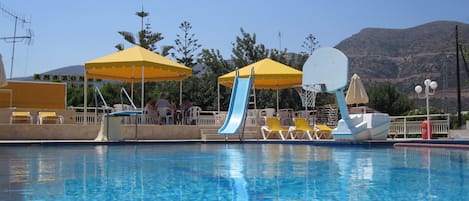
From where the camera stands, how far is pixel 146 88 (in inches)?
1394

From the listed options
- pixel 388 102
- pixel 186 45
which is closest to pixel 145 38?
pixel 186 45

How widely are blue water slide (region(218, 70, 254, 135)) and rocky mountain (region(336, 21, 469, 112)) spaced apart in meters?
30.0

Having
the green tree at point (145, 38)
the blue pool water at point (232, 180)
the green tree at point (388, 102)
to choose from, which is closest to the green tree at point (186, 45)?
the green tree at point (145, 38)

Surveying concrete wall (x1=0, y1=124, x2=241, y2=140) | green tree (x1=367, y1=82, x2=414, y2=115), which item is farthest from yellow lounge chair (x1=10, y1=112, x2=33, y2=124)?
green tree (x1=367, y1=82, x2=414, y2=115)

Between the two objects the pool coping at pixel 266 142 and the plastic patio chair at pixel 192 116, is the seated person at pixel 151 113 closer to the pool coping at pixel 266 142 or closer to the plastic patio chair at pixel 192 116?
the plastic patio chair at pixel 192 116

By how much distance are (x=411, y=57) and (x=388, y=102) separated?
4013 centimetres

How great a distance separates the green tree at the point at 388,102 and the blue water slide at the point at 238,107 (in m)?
18.2

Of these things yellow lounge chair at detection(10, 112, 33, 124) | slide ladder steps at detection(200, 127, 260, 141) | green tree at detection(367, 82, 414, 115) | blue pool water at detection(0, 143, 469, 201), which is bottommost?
blue pool water at detection(0, 143, 469, 201)

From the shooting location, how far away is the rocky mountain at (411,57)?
176 ft

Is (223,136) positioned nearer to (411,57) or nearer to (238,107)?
(238,107)

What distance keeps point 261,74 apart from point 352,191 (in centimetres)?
1247

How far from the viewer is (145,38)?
120 feet

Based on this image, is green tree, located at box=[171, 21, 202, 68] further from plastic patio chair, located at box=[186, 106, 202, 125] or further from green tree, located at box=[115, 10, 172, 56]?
plastic patio chair, located at box=[186, 106, 202, 125]

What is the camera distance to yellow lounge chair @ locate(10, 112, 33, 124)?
14.7 m
